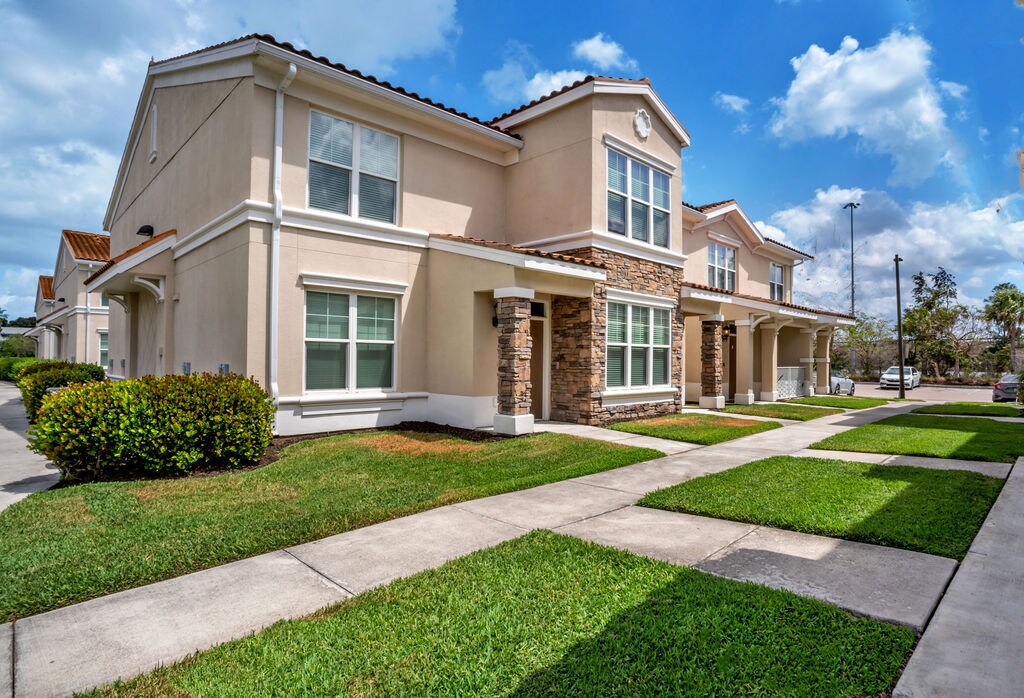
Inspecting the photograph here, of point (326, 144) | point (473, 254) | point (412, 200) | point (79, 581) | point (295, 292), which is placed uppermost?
point (326, 144)

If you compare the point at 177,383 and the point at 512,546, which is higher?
the point at 177,383

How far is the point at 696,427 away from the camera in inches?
482

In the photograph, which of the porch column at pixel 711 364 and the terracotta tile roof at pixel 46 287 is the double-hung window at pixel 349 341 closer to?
the porch column at pixel 711 364

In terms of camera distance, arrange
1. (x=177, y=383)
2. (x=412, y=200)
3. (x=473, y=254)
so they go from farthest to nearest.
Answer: (x=412, y=200)
(x=473, y=254)
(x=177, y=383)

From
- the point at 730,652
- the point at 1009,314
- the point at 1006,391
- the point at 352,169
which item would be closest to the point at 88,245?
the point at 352,169

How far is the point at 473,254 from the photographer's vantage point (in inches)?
435

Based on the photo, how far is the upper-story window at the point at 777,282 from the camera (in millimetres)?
24953

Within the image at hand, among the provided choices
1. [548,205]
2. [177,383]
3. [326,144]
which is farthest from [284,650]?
[548,205]

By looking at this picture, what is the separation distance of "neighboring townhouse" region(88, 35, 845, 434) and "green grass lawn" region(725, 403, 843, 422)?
280 cm

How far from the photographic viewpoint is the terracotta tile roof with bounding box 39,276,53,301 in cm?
3572

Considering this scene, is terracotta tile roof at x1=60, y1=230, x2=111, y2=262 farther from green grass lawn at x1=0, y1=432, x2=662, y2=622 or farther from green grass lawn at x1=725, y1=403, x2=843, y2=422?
green grass lawn at x1=725, y1=403, x2=843, y2=422

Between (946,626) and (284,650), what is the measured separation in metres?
3.95

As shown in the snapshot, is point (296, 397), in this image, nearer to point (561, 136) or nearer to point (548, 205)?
point (548, 205)

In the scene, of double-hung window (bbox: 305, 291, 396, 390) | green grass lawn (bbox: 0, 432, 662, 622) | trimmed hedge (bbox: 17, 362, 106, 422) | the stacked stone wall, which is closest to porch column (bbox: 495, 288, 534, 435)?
green grass lawn (bbox: 0, 432, 662, 622)
